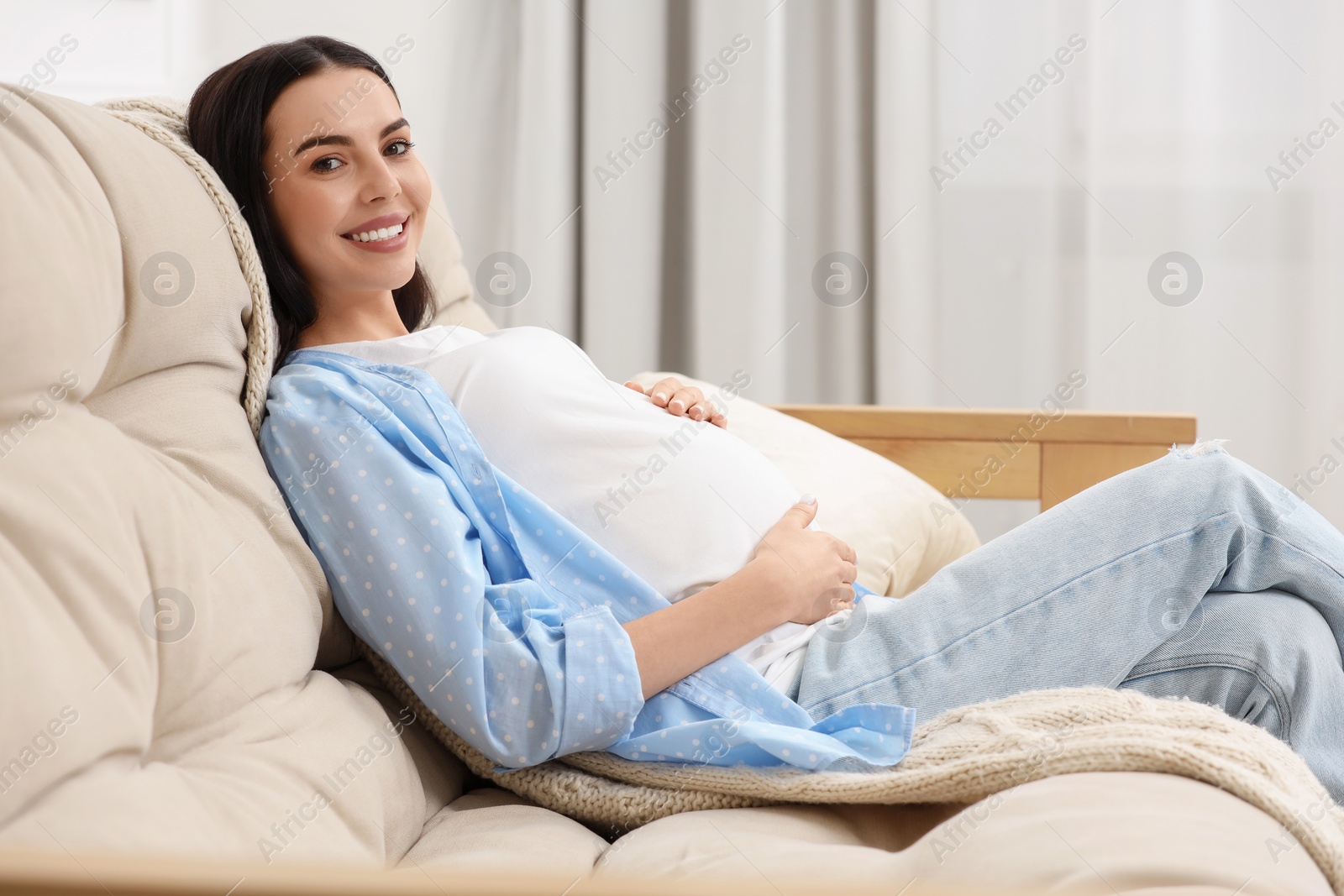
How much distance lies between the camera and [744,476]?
3.06 feet

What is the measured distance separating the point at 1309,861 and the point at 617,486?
0.53 meters

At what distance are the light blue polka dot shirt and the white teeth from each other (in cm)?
18

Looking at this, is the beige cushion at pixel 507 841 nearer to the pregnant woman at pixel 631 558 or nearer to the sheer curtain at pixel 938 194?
the pregnant woman at pixel 631 558

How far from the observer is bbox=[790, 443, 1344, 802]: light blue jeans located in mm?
820

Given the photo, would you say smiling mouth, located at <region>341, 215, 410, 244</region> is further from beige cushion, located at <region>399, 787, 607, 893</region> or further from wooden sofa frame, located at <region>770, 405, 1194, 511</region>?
wooden sofa frame, located at <region>770, 405, 1194, 511</region>

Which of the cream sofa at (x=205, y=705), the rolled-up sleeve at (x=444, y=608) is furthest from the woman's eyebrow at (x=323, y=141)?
the rolled-up sleeve at (x=444, y=608)

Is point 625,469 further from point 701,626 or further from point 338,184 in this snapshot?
point 338,184

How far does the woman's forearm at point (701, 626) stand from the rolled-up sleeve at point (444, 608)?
0.02m

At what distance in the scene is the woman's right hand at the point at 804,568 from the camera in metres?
0.84

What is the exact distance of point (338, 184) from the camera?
961mm

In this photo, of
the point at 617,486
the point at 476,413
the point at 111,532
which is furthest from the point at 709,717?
the point at 111,532

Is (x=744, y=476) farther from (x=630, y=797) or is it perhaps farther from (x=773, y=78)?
(x=773, y=78)

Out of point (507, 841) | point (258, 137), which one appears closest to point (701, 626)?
point (507, 841)

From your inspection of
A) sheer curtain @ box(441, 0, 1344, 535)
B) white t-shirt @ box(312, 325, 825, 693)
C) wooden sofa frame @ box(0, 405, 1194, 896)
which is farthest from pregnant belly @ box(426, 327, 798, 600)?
sheer curtain @ box(441, 0, 1344, 535)
